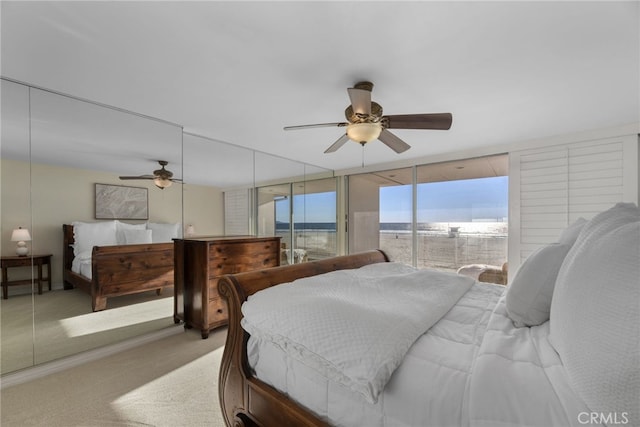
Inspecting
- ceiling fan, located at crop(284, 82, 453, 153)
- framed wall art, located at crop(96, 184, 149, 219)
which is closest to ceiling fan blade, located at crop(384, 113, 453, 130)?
ceiling fan, located at crop(284, 82, 453, 153)

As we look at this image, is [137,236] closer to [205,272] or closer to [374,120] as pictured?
[205,272]

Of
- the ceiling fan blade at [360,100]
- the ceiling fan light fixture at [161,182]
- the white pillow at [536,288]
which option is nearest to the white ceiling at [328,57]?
the ceiling fan blade at [360,100]

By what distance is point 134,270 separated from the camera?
284 centimetres

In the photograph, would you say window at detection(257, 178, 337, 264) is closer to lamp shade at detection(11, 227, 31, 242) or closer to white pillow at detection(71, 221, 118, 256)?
white pillow at detection(71, 221, 118, 256)

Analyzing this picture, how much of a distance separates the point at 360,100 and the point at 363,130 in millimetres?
254

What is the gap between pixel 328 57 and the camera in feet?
5.82

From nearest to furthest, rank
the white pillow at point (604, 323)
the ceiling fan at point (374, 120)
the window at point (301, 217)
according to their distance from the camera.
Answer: the white pillow at point (604, 323) → the ceiling fan at point (374, 120) → the window at point (301, 217)

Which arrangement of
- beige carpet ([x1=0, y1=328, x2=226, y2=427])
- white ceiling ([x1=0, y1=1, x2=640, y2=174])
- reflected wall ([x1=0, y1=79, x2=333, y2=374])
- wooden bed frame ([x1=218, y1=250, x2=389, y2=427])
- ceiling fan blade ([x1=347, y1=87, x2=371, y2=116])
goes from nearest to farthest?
wooden bed frame ([x1=218, y1=250, x2=389, y2=427])
white ceiling ([x1=0, y1=1, x2=640, y2=174])
beige carpet ([x1=0, y1=328, x2=226, y2=427])
ceiling fan blade ([x1=347, y1=87, x2=371, y2=116])
reflected wall ([x1=0, y1=79, x2=333, y2=374])

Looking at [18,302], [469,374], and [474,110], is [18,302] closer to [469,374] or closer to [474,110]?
[469,374]

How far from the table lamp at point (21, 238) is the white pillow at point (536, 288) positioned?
3.36 meters

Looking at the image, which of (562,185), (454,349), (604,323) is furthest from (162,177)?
(562,185)

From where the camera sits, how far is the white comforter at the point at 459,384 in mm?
721

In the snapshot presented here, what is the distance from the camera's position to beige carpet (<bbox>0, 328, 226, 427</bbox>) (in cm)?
163

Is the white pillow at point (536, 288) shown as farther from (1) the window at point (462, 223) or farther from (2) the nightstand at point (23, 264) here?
(2) the nightstand at point (23, 264)
